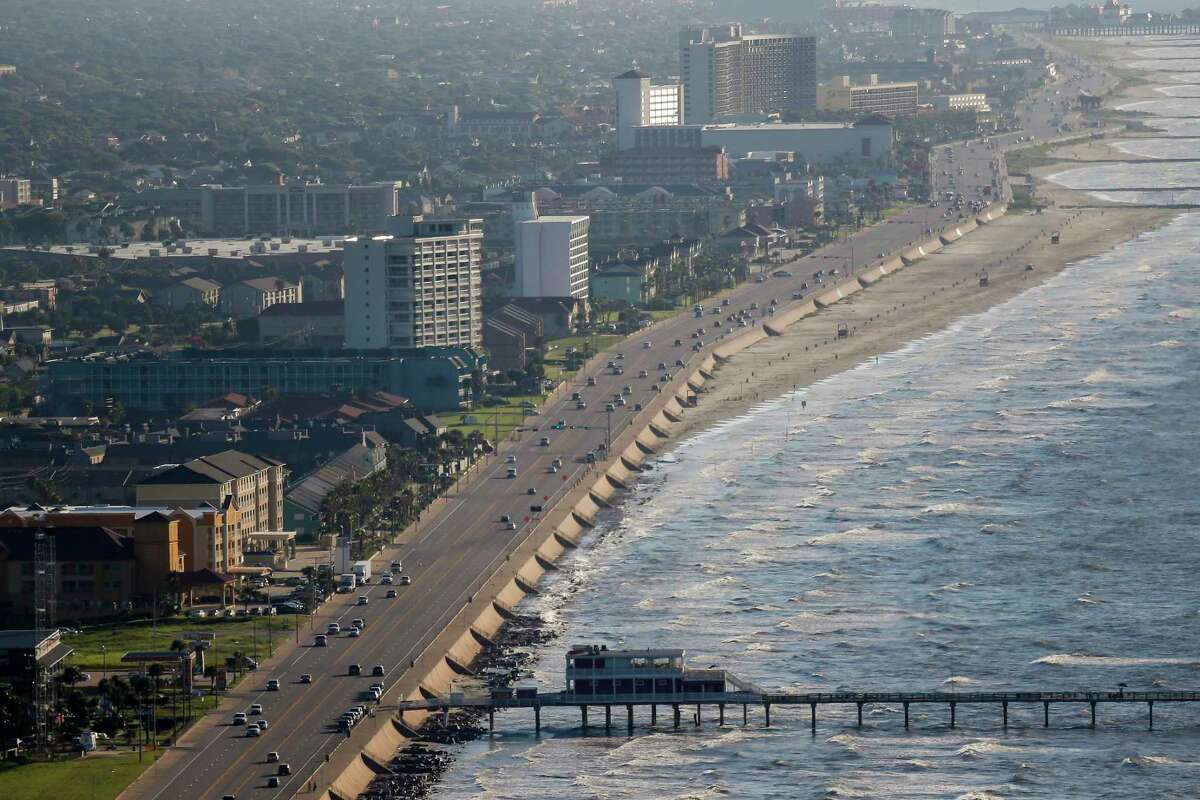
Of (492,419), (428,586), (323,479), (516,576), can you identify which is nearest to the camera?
(428,586)

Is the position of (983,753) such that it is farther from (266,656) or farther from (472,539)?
(472,539)

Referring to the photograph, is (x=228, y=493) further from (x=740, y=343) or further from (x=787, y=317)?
(x=787, y=317)

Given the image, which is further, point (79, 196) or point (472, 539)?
point (79, 196)

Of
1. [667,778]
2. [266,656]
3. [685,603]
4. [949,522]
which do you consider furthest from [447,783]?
[949,522]

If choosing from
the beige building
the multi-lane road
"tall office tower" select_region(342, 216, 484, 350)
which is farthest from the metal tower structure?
"tall office tower" select_region(342, 216, 484, 350)

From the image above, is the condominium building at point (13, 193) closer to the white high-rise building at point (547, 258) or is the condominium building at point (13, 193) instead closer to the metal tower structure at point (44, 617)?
the white high-rise building at point (547, 258)

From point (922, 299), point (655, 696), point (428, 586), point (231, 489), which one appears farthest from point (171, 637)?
point (922, 299)

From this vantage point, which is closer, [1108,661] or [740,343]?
[1108,661]
